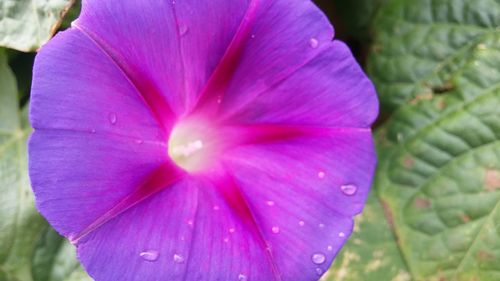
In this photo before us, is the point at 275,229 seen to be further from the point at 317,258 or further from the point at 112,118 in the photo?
the point at 112,118

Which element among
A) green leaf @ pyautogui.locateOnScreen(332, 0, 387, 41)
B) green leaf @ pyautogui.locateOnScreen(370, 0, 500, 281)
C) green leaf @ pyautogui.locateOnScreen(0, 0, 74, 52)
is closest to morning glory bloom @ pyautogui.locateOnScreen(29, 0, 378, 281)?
green leaf @ pyautogui.locateOnScreen(0, 0, 74, 52)

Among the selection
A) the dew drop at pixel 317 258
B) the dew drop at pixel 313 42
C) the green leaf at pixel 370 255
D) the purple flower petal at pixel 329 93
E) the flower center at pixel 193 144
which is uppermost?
the dew drop at pixel 313 42

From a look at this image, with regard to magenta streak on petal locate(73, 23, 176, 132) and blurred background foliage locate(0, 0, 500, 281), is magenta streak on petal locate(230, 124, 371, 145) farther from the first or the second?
blurred background foliage locate(0, 0, 500, 281)

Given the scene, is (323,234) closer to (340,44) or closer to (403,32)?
(340,44)

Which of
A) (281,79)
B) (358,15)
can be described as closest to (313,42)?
(281,79)

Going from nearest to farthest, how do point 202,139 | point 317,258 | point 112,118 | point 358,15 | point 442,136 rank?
point 112,118
point 317,258
point 202,139
point 442,136
point 358,15

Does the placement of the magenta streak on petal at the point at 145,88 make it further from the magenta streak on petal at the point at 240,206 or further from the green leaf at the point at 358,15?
the green leaf at the point at 358,15

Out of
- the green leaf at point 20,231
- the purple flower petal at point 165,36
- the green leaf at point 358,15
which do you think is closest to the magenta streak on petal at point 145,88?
the purple flower petal at point 165,36
